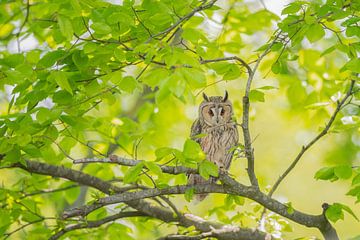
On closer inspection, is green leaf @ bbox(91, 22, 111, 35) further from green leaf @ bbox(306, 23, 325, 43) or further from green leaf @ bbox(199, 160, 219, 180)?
green leaf @ bbox(306, 23, 325, 43)

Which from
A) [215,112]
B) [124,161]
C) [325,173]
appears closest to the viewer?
[124,161]

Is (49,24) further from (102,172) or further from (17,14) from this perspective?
(102,172)

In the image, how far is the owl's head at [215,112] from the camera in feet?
13.8

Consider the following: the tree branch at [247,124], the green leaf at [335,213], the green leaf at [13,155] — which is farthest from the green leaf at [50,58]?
the green leaf at [335,213]

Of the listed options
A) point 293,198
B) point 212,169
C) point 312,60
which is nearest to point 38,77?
point 212,169

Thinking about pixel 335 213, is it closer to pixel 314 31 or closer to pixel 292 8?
pixel 314 31

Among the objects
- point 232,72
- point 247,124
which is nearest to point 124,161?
point 247,124

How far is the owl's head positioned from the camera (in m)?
4.19

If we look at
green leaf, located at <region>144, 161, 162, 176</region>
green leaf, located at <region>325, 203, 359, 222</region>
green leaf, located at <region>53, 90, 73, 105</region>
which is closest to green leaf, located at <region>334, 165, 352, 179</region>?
green leaf, located at <region>325, 203, 359, 222</region>

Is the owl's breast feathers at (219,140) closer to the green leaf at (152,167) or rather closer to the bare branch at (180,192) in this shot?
the bare branch at (180,192)

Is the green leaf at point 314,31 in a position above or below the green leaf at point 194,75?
above

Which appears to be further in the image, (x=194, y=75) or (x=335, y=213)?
(x=335, y=213)

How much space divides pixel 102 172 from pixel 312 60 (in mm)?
2354

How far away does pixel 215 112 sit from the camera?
418 cm
